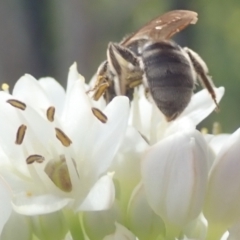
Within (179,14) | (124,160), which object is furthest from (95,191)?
(179,14)

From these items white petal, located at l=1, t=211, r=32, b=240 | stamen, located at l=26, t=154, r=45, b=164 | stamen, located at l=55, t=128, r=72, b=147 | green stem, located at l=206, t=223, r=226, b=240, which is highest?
stamen, located at l=55, t=128, r=72, b=147

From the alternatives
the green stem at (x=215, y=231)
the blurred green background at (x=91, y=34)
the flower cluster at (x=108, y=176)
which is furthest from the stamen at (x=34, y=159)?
the blurred green background at (x=91, y=34)

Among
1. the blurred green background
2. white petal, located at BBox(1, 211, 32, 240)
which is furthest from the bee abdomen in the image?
the blurred green background

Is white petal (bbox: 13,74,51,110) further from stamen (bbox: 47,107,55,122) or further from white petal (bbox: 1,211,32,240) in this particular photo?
white petal (bbox: 1,211,32,240)

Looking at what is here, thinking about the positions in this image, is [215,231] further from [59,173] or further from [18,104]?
[18,104]

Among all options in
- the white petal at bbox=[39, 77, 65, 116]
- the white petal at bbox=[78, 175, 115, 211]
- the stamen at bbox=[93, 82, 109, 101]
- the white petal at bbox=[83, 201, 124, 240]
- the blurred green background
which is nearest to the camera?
the white petal at bbox=[78, 175, 115, 211]

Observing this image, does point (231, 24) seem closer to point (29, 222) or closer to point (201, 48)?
point (201, 48)

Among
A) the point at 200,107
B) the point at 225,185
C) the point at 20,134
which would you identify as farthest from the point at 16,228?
the point at 200,107
